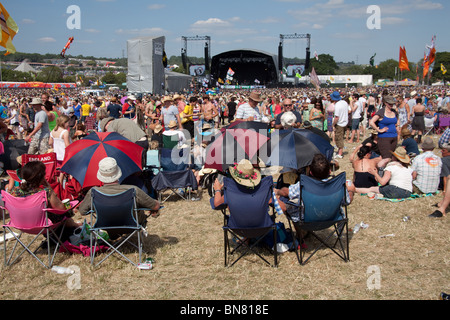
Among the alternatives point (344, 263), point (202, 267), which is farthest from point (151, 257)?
point (344, 263)

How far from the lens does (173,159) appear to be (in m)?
6.58

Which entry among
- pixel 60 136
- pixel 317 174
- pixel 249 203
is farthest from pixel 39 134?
pixel 317 174

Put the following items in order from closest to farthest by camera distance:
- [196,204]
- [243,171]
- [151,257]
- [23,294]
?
1. [23,294]
2. [243,171]
3. [151,257]
4. [196,204]

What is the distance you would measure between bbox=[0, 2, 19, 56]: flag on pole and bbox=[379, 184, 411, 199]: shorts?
650 cm

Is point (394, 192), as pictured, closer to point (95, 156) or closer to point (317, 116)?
point (317, 116)

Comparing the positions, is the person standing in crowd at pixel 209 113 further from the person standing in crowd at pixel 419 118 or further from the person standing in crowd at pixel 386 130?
the person standing in crowd at pixel 419 118

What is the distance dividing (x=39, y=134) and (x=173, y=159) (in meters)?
2.78

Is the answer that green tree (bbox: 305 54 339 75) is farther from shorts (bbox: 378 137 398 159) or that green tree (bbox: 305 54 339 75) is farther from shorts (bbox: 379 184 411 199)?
shorts (bbox: 379 184 411 199)

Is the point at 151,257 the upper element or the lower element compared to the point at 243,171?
lower

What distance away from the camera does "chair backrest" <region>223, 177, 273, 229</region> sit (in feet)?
12.6

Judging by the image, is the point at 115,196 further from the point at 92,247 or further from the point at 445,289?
the point at 445,289

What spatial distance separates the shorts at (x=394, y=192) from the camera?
6.26 m

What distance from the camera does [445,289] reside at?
3.49 metres
